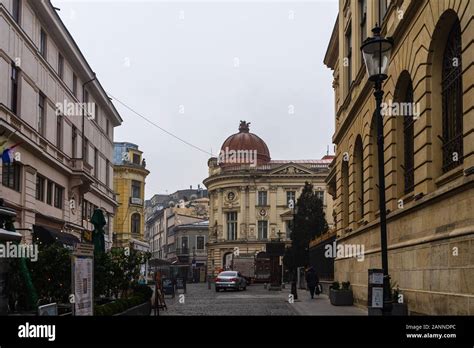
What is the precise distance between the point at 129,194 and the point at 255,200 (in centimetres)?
2536

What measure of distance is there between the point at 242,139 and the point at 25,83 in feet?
238

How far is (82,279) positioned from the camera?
38.3ft

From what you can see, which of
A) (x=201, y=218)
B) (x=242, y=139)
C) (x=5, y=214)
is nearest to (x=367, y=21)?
(x=5, y=214)

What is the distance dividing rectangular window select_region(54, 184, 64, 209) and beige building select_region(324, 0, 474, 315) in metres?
17.8

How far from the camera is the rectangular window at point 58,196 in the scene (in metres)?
35.4

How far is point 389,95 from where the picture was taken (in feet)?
64.1

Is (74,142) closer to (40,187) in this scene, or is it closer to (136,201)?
(40,187)

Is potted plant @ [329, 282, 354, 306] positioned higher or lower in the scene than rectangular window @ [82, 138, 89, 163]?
lower

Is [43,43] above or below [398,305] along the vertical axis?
above

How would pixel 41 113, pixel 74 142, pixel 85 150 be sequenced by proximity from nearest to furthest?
pixel 41 113
pixel 74 142
pixel 85 150

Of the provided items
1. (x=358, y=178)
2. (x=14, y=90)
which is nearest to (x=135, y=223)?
(x=14, y=90)

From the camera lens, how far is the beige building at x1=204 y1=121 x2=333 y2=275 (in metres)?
93.2

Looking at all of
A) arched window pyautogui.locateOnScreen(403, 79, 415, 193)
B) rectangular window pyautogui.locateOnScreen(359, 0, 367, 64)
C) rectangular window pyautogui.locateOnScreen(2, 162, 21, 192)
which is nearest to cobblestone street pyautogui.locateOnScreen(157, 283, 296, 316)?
arched window pyautogui.locateOnScreen(403, 79, 415, 193)

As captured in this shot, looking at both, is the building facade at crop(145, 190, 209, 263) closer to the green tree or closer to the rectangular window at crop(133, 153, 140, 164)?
the rectangular window at crop(133, 153, 140, 164)
